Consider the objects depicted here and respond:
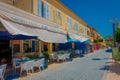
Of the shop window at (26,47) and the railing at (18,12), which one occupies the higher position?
the railing at (18,12)

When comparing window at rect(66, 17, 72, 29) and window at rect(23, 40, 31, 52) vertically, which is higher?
window at rect(66, 17, 72, 29)

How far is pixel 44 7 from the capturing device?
62.3 feet

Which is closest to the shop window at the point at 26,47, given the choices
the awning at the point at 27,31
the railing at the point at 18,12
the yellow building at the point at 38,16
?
the yellow building at the point at 38,16

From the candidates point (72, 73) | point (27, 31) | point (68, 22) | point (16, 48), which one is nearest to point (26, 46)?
point (16, 48)

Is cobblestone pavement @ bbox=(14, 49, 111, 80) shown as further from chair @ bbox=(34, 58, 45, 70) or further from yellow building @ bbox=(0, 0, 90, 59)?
yellow building @ bbox=(0, 0, 90, 59)

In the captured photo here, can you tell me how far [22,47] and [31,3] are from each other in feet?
14.0

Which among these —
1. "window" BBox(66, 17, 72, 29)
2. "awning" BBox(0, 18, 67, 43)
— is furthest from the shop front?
"window" BBox(66, 17, 72, 29)

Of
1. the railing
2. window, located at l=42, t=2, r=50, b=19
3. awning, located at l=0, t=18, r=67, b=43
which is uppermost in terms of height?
window, located at l=42, t=2, r=50, b=19

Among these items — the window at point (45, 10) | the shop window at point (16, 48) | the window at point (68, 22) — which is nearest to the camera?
the shop window at point (16, 48)

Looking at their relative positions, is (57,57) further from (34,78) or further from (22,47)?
(34,78)

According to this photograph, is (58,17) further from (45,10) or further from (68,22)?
(68,22)

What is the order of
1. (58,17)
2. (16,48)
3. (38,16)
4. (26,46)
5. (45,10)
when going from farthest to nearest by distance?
1. (58,17)
2. (45,10)
3. (26,46)
4. (16,48)
5. (38,16)

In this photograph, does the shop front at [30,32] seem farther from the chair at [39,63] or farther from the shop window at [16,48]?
the chair at [39,63]

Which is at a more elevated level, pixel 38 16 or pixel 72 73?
pixel 38 16
